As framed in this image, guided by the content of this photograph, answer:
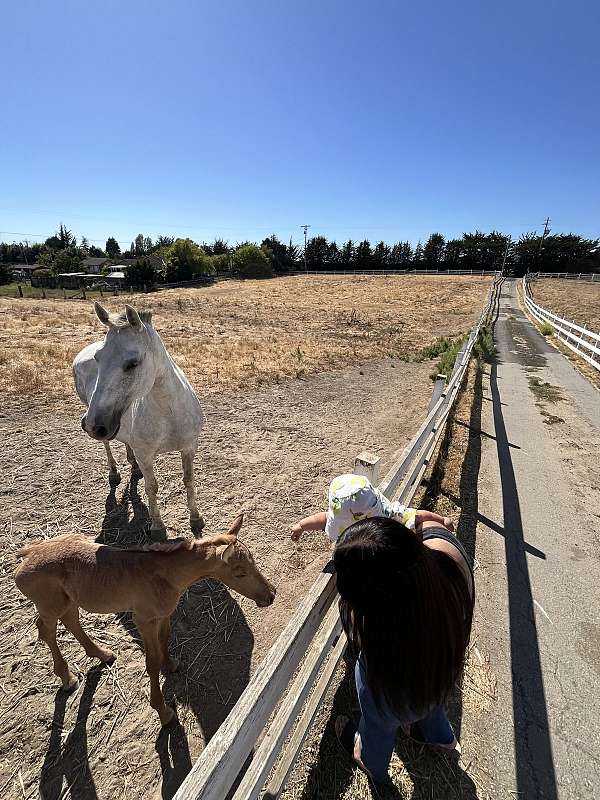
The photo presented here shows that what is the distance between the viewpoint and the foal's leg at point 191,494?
4.25 metres

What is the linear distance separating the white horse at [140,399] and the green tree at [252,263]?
60.1 meters

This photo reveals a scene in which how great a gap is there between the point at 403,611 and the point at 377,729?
113 centimetres

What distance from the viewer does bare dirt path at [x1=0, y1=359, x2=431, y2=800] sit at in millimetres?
2271

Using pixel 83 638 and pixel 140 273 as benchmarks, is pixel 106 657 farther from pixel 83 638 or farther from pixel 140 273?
pixel 140 273

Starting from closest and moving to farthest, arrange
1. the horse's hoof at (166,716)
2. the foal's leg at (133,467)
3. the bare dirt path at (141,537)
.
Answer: the bare dirt path at (141,537), the horse's hoof at (166,716), the foal's leg at (133,467)

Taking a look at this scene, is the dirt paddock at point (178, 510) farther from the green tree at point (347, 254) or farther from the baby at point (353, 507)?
the green tree at point (347, 254)

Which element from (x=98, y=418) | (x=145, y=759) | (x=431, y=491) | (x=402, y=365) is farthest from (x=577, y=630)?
(x=402, y=365)

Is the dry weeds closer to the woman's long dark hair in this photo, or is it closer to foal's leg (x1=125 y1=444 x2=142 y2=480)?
foal's leg (x1=125 y1=444 x2=142 y2=480)

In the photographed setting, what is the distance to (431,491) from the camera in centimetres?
475

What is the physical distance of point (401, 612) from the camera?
4.46 ft

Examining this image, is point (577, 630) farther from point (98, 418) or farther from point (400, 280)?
point (400, 280)

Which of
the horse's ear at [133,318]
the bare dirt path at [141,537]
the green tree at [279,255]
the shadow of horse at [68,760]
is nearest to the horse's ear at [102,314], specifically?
the horse's ear at [133,318]

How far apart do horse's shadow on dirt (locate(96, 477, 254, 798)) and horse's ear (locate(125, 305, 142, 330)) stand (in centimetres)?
258

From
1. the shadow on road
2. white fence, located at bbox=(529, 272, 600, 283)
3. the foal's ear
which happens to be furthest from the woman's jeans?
white fence, located at bbox=(529, 272, 600, 283)
